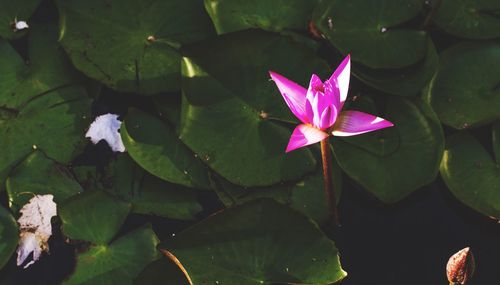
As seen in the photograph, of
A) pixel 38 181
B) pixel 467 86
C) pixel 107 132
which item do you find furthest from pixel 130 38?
pixel 467 86

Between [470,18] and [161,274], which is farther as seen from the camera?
[470,18]

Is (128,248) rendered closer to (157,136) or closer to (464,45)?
(157,136)

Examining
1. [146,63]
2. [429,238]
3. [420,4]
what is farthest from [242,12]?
[429,238]

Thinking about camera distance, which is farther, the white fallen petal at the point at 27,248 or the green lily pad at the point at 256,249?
the white fallen petal at the point at 27,248

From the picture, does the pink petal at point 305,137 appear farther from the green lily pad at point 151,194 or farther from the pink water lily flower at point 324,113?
the green lily pad at point 151,194

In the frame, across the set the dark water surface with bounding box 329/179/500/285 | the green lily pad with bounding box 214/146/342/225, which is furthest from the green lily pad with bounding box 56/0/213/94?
the dark water surface with bounding box 329/179/500/285

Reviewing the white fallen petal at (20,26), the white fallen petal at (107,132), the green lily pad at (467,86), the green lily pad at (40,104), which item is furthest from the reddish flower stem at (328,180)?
the white fallen petal at (20,26)

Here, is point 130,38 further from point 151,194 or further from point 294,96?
point 294,96
